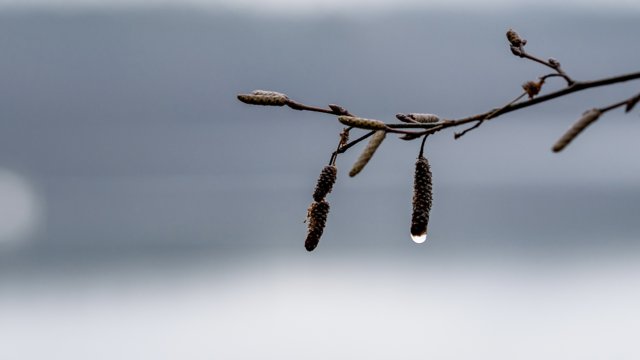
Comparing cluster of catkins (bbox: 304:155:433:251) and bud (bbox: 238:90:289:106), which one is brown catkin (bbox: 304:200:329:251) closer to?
cluster of catkins (bbox: 304:155:433:251)

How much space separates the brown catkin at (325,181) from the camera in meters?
0.86

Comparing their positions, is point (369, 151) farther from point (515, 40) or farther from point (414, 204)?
point (515, 40)

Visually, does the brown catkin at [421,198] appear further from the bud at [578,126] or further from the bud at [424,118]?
the bud at [578,126]

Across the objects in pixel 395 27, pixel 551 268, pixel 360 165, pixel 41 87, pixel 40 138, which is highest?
pixel 395 27

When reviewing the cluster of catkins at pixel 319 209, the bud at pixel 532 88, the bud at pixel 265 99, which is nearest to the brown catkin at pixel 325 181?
the cluster of catkins at pixel 319 209

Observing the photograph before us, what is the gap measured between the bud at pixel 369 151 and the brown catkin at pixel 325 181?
131mm

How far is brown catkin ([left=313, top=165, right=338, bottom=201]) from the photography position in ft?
2.82

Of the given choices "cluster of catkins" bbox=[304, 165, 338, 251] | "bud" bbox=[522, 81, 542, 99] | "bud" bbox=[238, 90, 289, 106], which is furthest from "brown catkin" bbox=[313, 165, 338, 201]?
"bud" bbox=[522, 81, 542, 99]

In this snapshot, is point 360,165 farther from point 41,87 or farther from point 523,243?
point 41,87

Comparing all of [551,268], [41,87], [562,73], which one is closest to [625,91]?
[551,268]

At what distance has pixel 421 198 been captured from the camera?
33.4 inches

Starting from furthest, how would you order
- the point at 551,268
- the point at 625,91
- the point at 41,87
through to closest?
1. the point at 41,87
2. the point at 551,268
3. the point at 625,91

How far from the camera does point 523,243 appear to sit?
58.8 ft

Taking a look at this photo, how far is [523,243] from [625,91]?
16.1 feet
